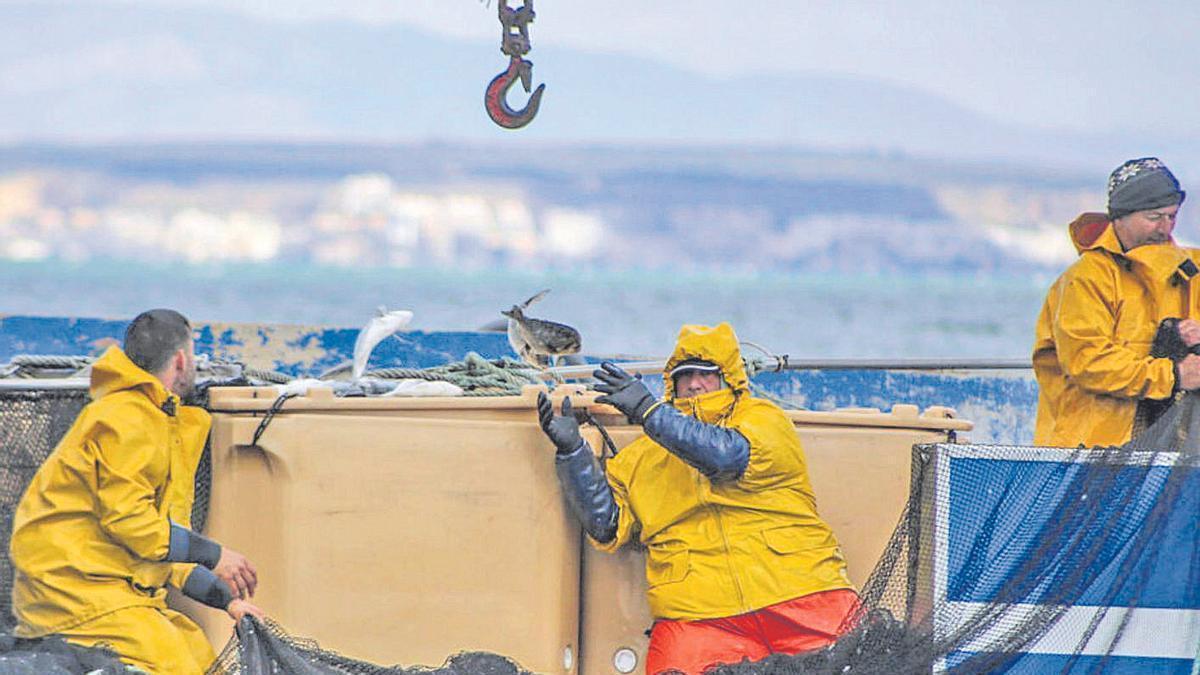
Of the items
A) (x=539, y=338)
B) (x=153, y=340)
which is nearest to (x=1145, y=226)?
(x=539, y=338)

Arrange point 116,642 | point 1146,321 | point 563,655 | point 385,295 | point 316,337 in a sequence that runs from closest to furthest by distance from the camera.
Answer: point 116,642
point 563,655
point 1146,321
point 316,337
point 385,295

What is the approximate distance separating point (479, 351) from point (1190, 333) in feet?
14.2

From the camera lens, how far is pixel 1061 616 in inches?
184

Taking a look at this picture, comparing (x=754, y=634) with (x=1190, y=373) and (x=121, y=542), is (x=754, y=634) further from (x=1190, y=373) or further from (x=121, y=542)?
(x=121, y=542)

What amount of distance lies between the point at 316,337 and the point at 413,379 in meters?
3.72

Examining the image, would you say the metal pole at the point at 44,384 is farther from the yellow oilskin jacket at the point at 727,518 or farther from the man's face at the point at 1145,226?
the man's face at the point at 1145,226

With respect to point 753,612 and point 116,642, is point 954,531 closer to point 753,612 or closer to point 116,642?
point 753,612

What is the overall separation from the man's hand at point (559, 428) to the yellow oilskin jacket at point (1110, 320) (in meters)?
1.49

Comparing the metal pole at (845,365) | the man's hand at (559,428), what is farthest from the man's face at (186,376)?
the metal pole at (845,365)

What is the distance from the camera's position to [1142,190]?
211 inches

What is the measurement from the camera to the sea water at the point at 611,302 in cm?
4578

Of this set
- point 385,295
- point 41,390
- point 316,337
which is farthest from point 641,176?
point 41,390

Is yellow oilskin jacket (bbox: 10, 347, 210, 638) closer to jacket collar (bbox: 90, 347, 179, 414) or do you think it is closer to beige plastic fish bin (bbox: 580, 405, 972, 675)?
jacket collar (bbox: 90, 347, 179, 414)

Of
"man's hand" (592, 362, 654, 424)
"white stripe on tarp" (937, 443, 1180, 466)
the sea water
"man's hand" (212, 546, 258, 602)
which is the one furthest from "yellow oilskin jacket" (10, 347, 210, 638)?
the sea water
